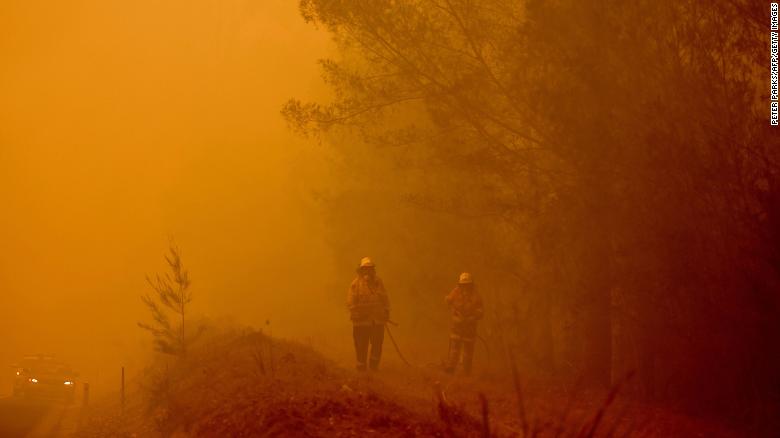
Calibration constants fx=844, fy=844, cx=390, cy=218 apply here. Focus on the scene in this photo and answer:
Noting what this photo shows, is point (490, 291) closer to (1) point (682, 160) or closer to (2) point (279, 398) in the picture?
(1) point (682, 160)

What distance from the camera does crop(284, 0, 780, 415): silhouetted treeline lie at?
11250mm

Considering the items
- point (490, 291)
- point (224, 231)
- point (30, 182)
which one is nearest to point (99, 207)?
point (30, 182)

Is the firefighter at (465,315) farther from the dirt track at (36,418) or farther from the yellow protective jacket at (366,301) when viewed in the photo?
the dirt track at (36,418)

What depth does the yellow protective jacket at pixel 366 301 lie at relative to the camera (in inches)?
603

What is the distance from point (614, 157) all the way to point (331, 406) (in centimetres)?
628

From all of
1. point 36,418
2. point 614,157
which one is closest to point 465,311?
point 614,157

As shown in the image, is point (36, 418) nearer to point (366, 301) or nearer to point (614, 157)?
point (366, 301)

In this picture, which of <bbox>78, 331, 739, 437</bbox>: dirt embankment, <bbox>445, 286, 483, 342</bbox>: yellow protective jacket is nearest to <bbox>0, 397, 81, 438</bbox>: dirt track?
<bbox>78, 331, 739, 437</bbox>: dirt embankment

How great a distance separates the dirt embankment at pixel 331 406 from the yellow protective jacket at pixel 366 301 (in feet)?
3.62

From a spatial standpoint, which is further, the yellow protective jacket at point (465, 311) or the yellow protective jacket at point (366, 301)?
the yellow protective jacket at point (465, 311)

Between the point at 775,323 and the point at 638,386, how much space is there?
11.5ft

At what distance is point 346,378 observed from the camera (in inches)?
515

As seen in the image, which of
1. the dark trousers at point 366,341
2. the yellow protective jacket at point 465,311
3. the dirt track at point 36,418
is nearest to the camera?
the dark trousers at point 366,341

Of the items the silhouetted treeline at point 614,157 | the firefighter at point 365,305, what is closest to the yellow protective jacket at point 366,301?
the firefighter at point 365,305
